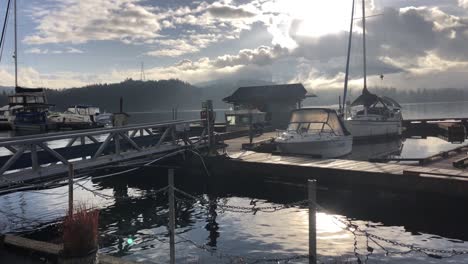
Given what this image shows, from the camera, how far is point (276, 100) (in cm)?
4906

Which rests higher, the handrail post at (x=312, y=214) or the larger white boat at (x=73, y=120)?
the larger white boat at (x=73, y=120)

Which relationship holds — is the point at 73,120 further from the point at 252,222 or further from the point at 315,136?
the point at 252,222

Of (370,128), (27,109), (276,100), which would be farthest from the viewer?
(27,109)

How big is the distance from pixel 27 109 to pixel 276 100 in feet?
120

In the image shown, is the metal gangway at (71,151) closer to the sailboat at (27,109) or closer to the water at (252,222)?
the water at (252,222)

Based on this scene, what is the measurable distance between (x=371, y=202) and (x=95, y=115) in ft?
177

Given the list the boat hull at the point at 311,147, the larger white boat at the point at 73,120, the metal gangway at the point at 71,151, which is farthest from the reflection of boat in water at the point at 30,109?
the boat hull at the point at 311,147

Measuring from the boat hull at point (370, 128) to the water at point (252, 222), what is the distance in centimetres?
A: 1978

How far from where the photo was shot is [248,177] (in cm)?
1902

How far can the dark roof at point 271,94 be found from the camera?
4884 centimetres

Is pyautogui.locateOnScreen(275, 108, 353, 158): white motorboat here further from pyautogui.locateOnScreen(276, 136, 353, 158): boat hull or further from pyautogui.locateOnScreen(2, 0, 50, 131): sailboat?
Answer: pyautogui.locateOnScreen(2, 0, 50, 131): sailboat

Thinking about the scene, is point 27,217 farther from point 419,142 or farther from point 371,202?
point 419,142

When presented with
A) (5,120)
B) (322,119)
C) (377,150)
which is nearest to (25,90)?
(5,120)

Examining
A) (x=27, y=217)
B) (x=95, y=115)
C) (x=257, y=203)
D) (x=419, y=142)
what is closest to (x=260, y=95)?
(x=419, y=142)
